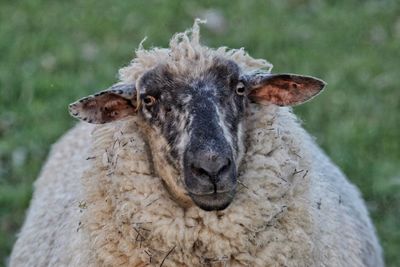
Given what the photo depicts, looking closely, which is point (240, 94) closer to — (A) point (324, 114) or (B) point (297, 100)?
(B) point (297, 100)

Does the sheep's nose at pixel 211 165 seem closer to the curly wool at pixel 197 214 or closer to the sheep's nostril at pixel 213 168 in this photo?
the sheep's nostril at pixel 213 168

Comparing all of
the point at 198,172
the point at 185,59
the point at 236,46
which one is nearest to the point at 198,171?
the point at 198,172

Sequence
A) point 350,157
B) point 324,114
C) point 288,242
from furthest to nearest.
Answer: point 324,114
point 350,157
point 288,242

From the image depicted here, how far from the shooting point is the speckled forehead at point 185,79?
3.04 metres

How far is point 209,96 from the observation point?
9.87 feet

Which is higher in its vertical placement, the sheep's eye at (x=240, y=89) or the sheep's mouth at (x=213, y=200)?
the sheep's eye at (x=240, y=89)

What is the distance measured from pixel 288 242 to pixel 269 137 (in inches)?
14.4

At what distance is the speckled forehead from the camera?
3.04 meters

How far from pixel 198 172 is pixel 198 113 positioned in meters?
0.22

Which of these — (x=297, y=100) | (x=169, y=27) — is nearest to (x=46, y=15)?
(x=169, y=27)

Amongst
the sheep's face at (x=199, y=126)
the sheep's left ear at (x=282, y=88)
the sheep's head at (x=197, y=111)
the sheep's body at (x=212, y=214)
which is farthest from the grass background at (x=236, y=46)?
the sheep's face at (x=199, y=126)

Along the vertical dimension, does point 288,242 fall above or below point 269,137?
below

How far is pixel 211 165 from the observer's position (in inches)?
110

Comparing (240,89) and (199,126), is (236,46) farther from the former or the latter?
(199,126)
